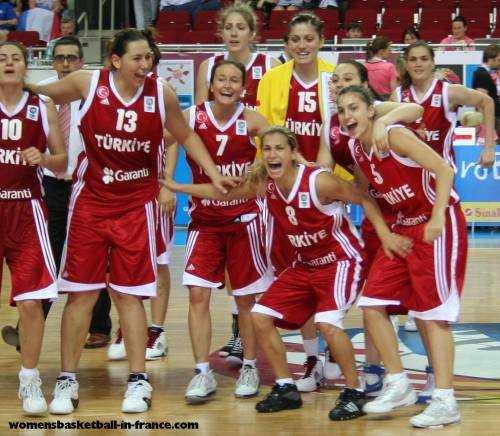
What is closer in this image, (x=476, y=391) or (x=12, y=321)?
(x=476, y=391)

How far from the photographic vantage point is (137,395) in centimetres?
549

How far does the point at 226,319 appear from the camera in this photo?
317 inches

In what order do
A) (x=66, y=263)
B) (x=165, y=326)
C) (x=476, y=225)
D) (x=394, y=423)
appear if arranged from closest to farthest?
(x=394, y=423) < (x=66, y=263) < (x=165, y=326) < (x=476, y=225)

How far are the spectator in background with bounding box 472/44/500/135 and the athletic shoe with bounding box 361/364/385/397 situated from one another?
6.33 metres

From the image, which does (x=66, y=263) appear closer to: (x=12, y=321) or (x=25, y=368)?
(x=25, y=368)

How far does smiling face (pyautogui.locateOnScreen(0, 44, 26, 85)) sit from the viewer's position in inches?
215

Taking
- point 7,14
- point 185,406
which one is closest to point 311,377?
point 185,406

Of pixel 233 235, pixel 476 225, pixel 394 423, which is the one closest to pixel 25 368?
pixel 233 235

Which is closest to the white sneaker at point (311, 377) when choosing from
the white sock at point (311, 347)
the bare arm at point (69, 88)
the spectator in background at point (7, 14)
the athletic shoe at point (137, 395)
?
the white sock at point (311, 347)

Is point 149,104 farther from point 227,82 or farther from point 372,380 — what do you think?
point 372,380

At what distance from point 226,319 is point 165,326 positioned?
1.68 ft

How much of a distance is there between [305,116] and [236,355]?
4.93 feet

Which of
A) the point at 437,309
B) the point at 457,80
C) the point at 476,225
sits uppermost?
the point at 457,80

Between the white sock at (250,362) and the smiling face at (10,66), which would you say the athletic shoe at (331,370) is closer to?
the white sock at (250,362)
